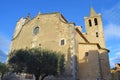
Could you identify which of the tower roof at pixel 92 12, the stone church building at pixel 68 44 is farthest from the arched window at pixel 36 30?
the tower roof at pixel 92 12

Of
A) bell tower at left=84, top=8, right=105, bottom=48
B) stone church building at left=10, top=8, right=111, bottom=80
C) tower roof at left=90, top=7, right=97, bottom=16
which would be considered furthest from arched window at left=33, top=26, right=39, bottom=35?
tower roof at left=90, top=7, right=97, bottom=16

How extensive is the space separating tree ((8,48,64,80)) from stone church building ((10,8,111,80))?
14.9ft

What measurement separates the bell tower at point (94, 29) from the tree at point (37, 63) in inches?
848

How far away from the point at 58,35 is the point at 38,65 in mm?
9858

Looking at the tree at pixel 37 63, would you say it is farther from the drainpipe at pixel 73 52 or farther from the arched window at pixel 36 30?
the arched window at pixel 36 30

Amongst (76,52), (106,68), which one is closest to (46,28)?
(76,52)

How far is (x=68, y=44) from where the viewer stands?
1164 inches

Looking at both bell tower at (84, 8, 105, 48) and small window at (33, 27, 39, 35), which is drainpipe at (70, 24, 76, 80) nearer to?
small window at (33, 27, 39, 35)

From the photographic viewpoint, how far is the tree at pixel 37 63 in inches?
898

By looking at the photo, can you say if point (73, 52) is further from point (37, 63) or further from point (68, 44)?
point (37, 63)

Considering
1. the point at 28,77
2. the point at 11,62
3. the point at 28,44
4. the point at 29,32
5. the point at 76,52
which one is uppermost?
the point at 29,32

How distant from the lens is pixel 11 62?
23.8m

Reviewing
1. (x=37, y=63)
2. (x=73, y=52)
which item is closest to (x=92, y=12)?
(x=73, y=52)

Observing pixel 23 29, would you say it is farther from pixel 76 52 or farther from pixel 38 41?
pixel 76 52
